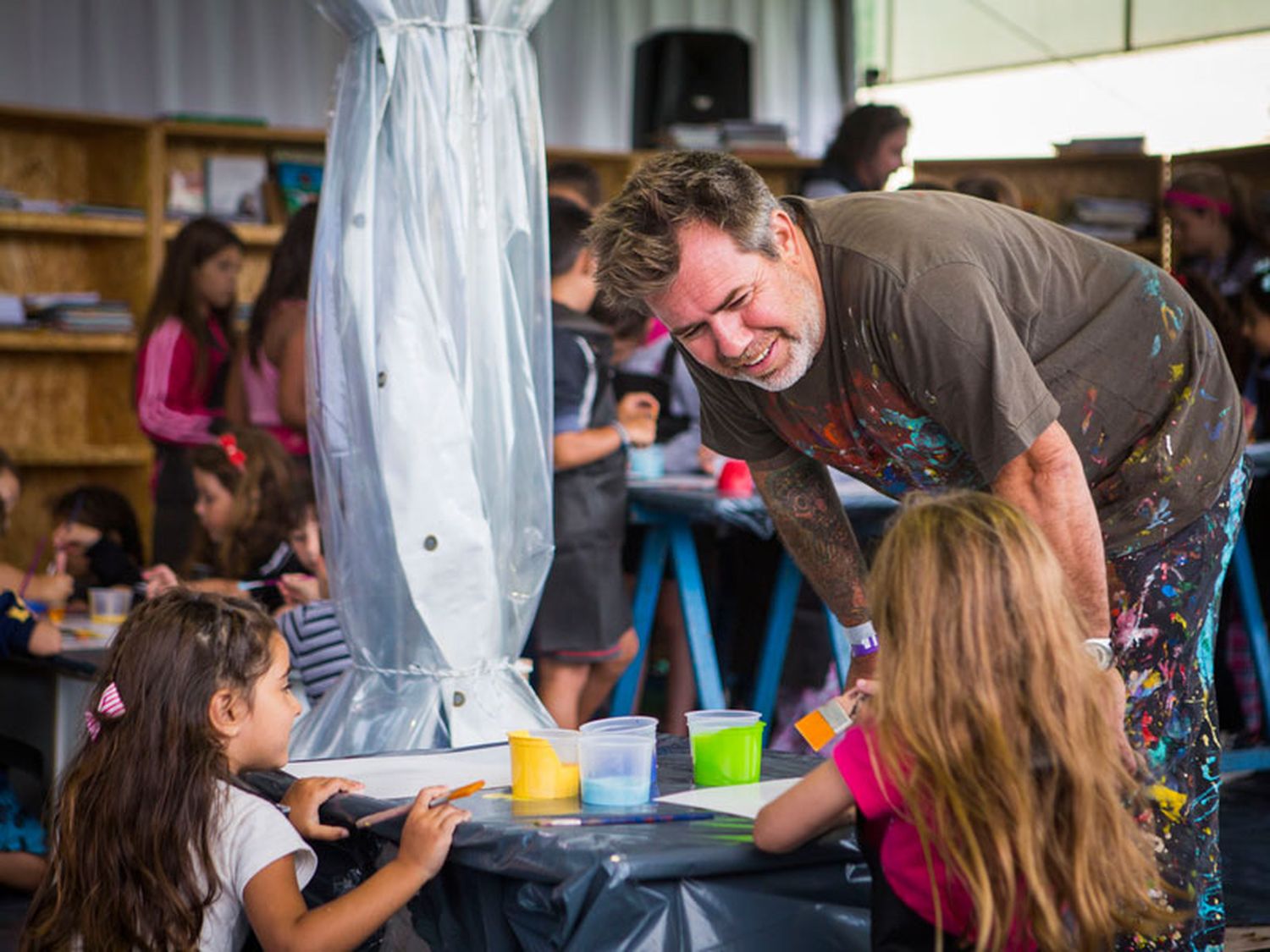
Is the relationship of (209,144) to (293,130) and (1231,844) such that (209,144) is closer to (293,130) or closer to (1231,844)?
(293,130)

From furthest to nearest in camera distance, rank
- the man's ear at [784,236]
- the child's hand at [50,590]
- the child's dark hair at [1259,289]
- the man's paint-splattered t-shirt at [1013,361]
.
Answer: the child's dark hair at [1259,289], the child's hand at [50,590], the man's ear at [784,236], the man's paint-splattered t-shirt at [1013,361]

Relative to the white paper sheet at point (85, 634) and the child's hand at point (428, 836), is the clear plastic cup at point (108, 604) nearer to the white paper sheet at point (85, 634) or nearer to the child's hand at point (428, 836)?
the white paper sheet at point (85, 634)

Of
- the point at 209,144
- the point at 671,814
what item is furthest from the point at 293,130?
the point at 671,814

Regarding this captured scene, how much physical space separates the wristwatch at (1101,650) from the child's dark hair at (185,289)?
3.66 metres

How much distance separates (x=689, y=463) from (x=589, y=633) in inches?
46.0

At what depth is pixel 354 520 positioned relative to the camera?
260cm

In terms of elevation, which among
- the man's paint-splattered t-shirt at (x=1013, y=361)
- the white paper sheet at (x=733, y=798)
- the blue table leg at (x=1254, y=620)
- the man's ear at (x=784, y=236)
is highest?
the man's ear at (x=784, y=236)

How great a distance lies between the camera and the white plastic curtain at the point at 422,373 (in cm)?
256

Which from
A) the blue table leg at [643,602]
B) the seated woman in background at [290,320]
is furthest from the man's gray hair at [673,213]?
the blue table leg at [643,602]

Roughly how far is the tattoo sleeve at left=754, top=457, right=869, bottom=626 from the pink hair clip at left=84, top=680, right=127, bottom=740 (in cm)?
96

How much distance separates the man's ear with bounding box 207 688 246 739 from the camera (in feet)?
6.66

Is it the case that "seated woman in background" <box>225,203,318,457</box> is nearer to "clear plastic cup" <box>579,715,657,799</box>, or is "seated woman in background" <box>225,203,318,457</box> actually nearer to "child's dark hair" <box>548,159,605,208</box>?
"child's dark hair" <box>548,159,605,208</box>

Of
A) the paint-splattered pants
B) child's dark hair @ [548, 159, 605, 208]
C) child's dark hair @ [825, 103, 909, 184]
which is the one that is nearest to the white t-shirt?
the paint-splattered pants

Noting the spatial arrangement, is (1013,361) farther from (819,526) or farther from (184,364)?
(184,364)
